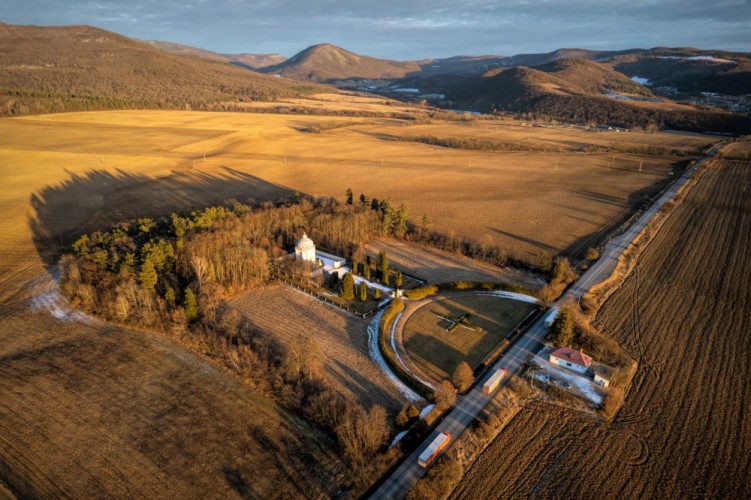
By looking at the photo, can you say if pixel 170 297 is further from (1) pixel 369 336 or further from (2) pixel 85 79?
(2) pixel 85 79

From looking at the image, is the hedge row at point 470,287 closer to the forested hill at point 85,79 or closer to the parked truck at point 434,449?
the parked truck at point 434,449

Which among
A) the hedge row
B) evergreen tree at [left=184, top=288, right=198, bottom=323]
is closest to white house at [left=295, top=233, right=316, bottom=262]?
the hedge row

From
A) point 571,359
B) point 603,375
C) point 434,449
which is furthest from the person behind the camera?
point 571,359

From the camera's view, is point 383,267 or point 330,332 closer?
point 330,332

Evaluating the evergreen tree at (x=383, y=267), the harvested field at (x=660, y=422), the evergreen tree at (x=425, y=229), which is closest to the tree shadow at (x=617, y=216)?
the harvested field at (x=660, y=422)

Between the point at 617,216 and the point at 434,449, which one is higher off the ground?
the point at 617,216

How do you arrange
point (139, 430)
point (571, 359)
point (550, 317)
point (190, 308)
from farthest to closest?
point (550, 317) → point (190, 308) → point (571, 359) → point (139, 430)

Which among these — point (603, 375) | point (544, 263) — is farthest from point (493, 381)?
point (544, 263)

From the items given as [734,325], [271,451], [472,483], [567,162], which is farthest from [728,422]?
[567,162]
